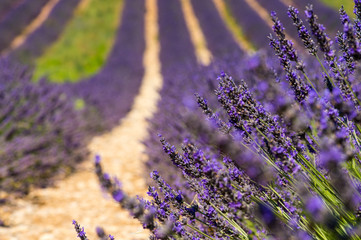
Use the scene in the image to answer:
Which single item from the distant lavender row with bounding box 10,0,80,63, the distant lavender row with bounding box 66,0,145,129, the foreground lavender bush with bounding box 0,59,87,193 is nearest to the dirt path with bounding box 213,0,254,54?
the distant lavender row with bounding box 66,0,145,129

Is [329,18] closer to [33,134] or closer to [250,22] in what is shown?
[250,22]

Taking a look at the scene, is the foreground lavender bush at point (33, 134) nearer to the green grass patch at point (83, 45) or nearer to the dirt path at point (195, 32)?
the green grass patch at point (83, 45)

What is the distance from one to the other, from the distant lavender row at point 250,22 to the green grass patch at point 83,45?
6.50 m

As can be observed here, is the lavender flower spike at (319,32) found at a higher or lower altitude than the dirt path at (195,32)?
lower

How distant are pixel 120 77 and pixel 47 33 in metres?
9.35

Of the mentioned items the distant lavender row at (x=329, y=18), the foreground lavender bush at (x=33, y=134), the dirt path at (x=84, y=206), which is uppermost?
the distant lavender row at (x=329, y=18)

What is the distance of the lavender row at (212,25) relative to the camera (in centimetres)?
1245

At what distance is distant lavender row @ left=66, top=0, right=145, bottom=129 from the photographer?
675 centimetres

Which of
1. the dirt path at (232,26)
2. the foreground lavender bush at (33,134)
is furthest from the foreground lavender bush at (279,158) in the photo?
the dirt path at (232,26)

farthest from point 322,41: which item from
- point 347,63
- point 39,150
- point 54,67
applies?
point 54,67

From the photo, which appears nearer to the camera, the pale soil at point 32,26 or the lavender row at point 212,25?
the lavender row at point 212,25

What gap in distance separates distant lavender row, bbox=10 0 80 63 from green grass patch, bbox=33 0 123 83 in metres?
0.30

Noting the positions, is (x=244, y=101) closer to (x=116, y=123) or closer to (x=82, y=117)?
(x=82, y=117)

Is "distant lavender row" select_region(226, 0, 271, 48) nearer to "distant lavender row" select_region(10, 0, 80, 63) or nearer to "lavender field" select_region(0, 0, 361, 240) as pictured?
"lavender field" select_region(0, 0, 361, 240)
